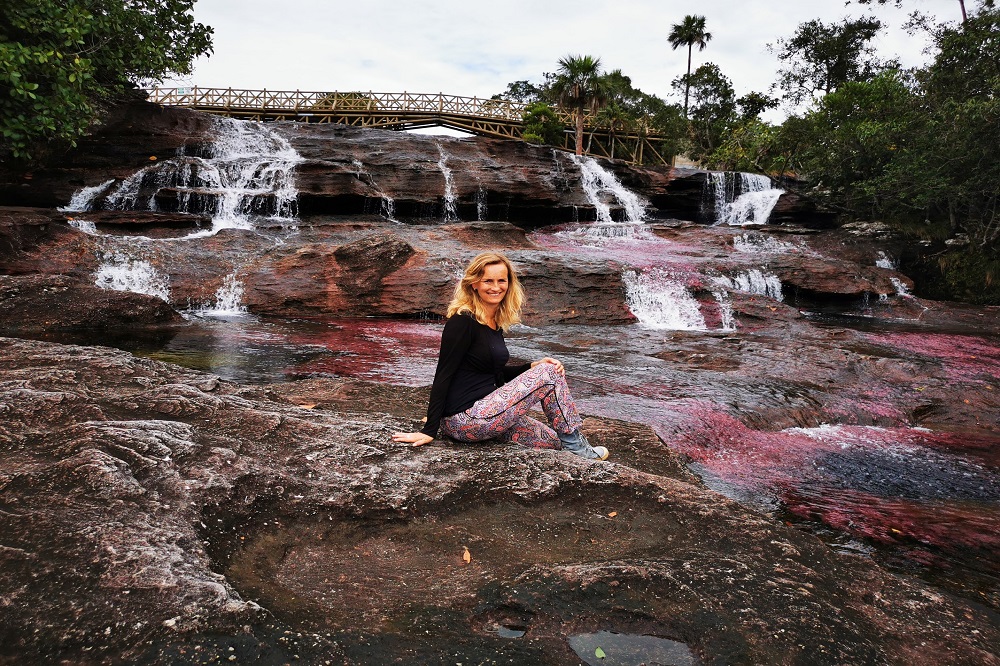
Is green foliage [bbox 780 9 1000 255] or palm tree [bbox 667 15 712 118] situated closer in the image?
→ green foliage [bbox 780 9 1000 255]

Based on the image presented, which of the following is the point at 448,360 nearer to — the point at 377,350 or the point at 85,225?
the point at 377,350

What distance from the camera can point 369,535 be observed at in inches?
114

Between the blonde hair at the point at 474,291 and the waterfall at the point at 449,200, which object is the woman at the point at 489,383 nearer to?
the blonde hair at the point at 474,291

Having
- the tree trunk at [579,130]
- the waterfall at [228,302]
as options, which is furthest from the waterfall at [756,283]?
the tree trunk at [579,130]

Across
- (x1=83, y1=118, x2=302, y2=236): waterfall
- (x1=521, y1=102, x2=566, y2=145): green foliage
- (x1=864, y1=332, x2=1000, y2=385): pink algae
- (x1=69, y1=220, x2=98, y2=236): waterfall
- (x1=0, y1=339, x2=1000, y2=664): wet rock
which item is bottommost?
(x1=864, y1=332, x2=1000, y2=385): pink algae

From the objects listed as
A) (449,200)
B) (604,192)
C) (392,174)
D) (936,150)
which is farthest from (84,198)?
(936,150)

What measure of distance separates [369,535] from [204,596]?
0.91 metres

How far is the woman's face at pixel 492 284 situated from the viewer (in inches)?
160

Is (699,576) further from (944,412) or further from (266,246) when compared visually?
(266,246)

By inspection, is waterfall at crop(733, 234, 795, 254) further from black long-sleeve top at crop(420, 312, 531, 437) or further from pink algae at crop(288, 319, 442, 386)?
black long-sleeve top at crop(420, 312, 531, 437)

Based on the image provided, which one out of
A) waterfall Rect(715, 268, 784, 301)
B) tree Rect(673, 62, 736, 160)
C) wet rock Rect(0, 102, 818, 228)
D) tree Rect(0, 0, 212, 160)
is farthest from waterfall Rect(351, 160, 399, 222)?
tree Rect(673, 62, 736, 160)

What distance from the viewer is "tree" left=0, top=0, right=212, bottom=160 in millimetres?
12195

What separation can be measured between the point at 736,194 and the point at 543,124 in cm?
1210

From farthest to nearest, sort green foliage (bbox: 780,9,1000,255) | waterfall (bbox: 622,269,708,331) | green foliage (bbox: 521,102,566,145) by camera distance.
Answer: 1. green foliage (bbox: 521,102,566,145)
2. green foliage (bbox: 780,9,1000,255)
3. waterfall (bbox: 622,269,708,331)
